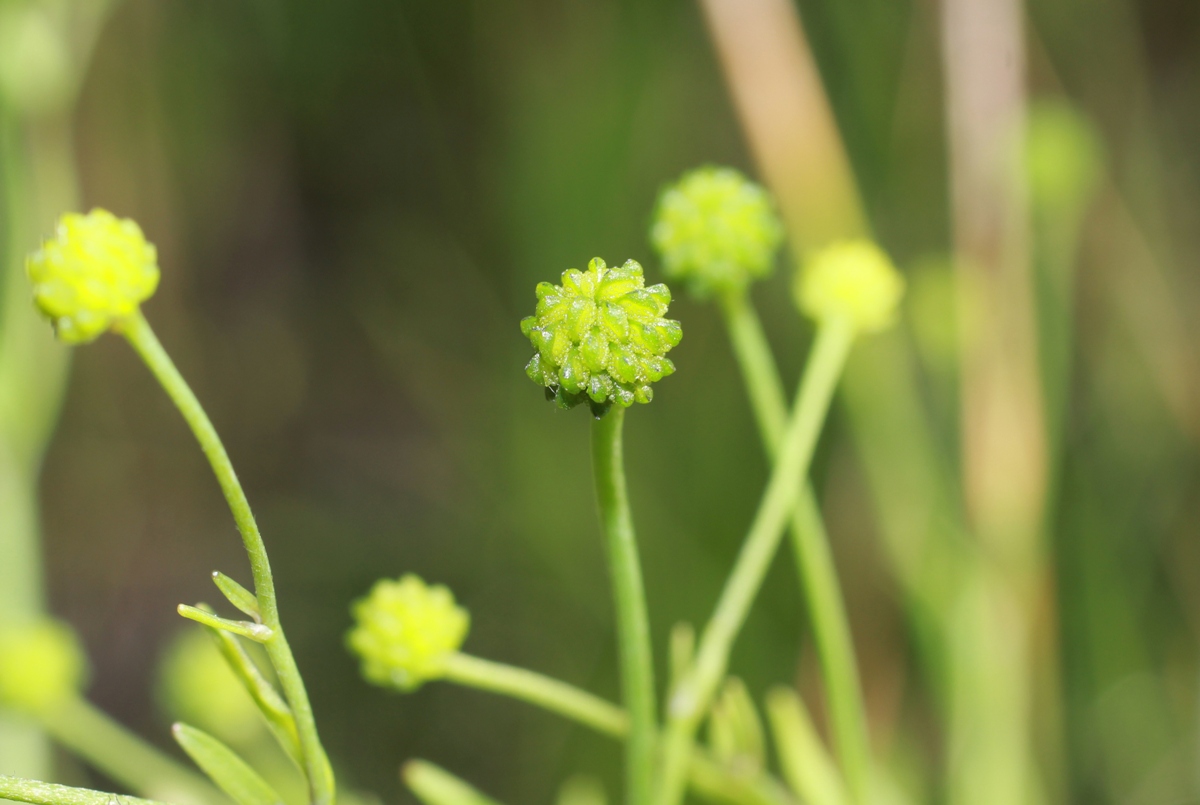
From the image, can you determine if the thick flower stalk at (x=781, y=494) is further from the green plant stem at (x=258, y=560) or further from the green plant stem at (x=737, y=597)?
the green plant stem at (x=258, y=560)

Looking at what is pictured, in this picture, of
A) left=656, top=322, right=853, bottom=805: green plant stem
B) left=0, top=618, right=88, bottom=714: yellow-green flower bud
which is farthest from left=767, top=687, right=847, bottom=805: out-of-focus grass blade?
left=0, top=618, right=88, bottom=714: yellow-green flower bud

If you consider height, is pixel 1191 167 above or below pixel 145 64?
above

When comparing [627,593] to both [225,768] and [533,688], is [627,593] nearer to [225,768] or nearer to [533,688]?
[533,688]

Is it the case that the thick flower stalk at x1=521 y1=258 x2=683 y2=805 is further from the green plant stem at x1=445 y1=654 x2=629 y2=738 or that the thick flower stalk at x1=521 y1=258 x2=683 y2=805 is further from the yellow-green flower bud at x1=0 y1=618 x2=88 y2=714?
the yellow-green flower bud at x1=0 y1=618 x2=88 y2=714

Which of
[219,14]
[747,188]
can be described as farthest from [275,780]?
[219,14]

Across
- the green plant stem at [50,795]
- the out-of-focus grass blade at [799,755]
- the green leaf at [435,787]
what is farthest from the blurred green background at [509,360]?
the green plant stem at [50,795]

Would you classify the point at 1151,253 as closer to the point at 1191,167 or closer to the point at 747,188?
the point at 1191,167

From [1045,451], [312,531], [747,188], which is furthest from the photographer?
[312,531]
